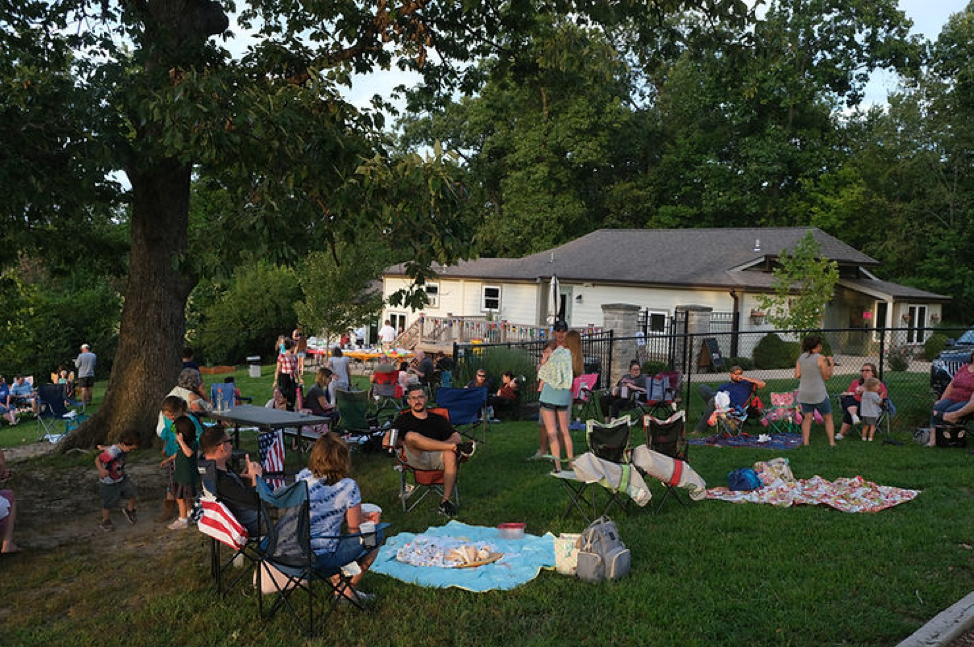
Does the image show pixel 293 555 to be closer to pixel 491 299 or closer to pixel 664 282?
pixel 664 282

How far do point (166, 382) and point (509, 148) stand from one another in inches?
1428

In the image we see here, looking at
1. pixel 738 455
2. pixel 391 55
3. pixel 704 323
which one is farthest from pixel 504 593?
pixel 704 323

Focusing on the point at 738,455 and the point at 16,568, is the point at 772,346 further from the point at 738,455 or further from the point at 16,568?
the point at 16,568

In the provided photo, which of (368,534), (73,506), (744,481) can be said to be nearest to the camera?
(368,534)

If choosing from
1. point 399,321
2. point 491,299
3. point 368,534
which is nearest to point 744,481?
point 368,534

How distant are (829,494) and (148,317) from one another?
9418 millimetres

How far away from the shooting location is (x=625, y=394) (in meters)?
13.8

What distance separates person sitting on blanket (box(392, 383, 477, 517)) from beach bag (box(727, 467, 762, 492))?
2.93 metres

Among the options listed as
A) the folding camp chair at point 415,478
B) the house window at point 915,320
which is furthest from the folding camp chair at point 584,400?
the house window at point 915,320

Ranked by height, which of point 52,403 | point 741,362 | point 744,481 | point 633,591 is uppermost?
point 741,362

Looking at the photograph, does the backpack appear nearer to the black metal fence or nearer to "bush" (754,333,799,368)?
the black metal fence

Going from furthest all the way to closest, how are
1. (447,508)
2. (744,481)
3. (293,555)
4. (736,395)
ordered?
(736,395) < (744,481) < (447,508) < (293,555)

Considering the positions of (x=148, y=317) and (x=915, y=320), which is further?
(x=915, y=320)

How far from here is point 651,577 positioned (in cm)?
574
